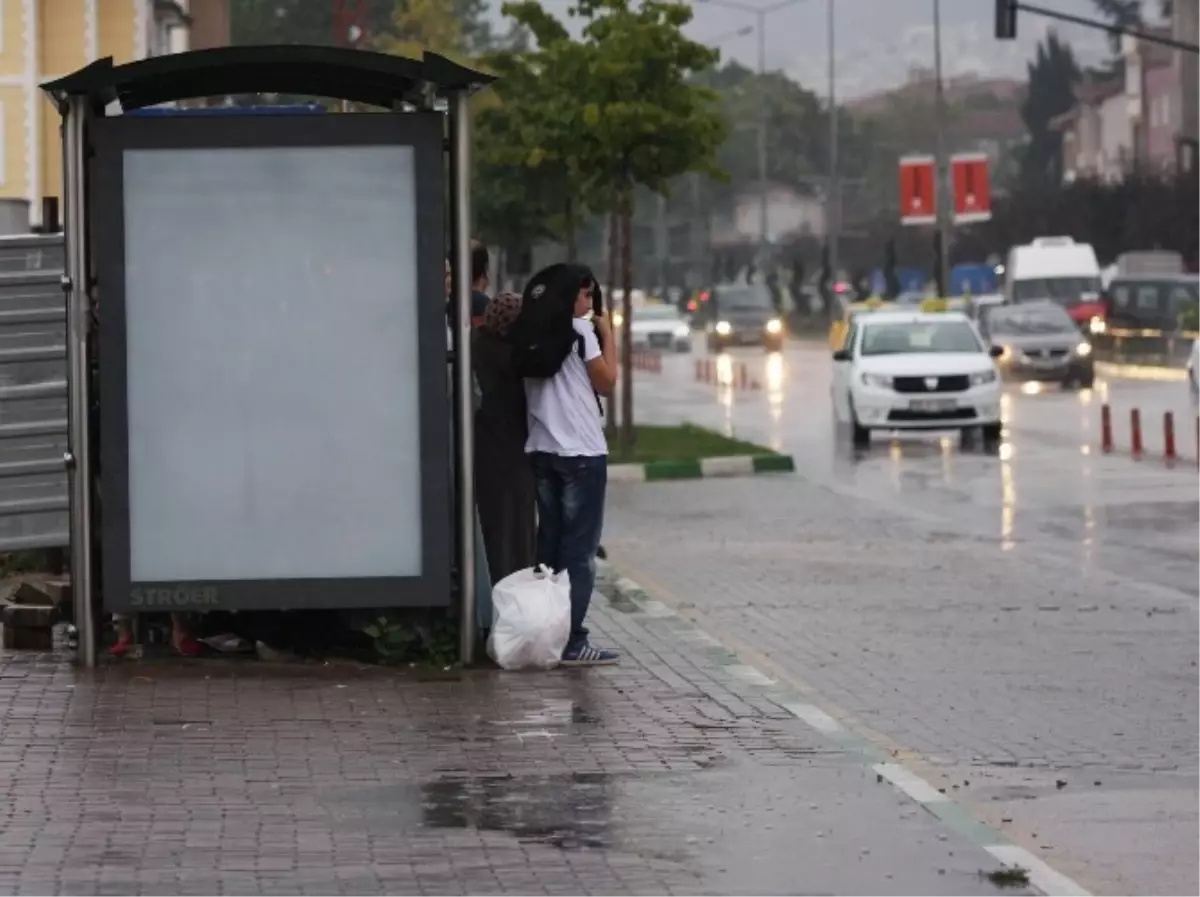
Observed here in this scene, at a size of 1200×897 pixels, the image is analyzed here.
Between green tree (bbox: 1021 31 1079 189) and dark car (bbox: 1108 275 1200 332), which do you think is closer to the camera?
dark car (bbox: 1108 275 1200 332)

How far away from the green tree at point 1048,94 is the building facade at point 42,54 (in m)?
137

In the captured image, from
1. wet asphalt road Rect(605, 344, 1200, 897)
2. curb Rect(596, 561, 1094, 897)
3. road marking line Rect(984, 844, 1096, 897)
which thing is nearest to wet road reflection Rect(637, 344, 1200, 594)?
wet asphalt road Rect(605, 344, 1200, 897)

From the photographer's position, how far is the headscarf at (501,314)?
43.4ft

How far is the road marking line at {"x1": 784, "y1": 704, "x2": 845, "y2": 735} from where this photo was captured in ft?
36.0

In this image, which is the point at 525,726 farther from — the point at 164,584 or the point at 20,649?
the point at 20,649

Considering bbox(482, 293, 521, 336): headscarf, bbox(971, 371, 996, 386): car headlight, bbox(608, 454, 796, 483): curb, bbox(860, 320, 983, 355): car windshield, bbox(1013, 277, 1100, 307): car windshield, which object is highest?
bbox(1013, 277, 1100, 307): car windshield

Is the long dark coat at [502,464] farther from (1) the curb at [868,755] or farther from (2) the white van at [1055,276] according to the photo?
(2) the white van at [1055,276]

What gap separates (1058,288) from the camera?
7262 cm

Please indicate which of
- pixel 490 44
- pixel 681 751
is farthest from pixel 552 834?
pixel 490 44

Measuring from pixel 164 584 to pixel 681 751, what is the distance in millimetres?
3058

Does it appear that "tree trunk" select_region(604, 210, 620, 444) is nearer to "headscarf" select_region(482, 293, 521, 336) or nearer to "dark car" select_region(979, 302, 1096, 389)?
"dark car" select_region(979, 302, 1096, 389)

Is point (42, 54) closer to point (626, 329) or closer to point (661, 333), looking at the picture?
point (626, 329)

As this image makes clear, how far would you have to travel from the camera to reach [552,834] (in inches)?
339

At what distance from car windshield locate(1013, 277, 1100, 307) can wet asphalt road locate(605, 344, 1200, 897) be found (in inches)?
1544
